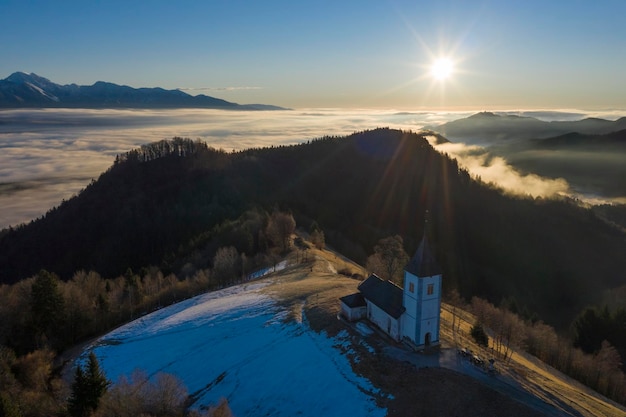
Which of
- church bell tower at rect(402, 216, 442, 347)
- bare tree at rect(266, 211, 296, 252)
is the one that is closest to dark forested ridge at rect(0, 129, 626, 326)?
bare tree at rect(266, 211, 296, 252)

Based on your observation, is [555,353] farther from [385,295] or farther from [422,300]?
[422,300]

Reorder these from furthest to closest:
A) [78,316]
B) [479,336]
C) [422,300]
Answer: [78,316], [479,336], [422,300]

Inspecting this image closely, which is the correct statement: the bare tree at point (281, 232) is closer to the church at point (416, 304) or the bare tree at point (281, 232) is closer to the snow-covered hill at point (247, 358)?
the snow-covered hill at point (247, 358)

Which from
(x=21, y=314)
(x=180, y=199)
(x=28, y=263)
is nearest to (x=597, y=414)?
(x=21, y=314)

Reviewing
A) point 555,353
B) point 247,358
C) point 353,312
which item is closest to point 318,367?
point 247,358

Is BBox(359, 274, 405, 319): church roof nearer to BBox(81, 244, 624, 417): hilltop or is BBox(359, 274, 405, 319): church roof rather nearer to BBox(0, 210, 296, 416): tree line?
BBox(81, 244, 624, 417): hilltop

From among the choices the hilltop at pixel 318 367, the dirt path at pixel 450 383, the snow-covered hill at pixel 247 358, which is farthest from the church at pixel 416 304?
the snow-covered hill at pixel 247 358

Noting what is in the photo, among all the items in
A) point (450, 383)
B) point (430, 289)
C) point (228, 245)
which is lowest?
point (228, 245)
